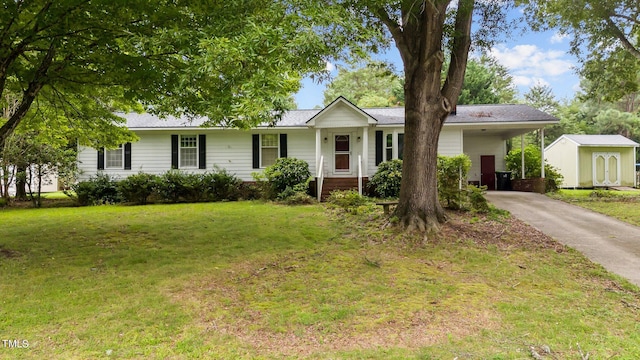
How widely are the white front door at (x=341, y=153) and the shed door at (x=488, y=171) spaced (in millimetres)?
7139

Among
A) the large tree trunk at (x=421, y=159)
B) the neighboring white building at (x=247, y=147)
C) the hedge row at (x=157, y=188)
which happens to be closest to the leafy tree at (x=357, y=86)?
the neighboring white building at (x=247, y=147)

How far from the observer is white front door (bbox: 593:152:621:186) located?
1962 centimetres

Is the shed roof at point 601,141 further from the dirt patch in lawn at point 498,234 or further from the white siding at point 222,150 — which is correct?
the white siding at point 222,150

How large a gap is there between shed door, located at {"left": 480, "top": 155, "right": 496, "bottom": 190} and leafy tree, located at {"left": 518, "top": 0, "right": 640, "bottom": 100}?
4.80 metres

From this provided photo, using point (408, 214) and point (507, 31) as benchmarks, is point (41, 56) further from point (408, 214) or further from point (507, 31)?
point (507, 31)

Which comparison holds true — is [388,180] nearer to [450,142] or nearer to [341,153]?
[341,153]

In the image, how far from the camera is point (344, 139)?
15.6m

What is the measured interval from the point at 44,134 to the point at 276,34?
9.24 metres

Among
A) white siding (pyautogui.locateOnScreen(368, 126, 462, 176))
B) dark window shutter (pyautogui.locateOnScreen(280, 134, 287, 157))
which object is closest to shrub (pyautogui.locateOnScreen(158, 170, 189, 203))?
dark window shutter (pyautogui.locateOnScreen(280, 134, 287, 157))

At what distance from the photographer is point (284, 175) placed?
45.2 feet

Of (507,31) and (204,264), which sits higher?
(507,31)

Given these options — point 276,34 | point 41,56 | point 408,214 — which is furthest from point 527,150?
point 41,56

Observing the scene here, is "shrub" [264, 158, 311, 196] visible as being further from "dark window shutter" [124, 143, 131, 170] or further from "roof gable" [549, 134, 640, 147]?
"roof gable" [549, 134, 640, 147]

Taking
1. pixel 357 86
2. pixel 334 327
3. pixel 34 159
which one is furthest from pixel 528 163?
pixel 357 86
